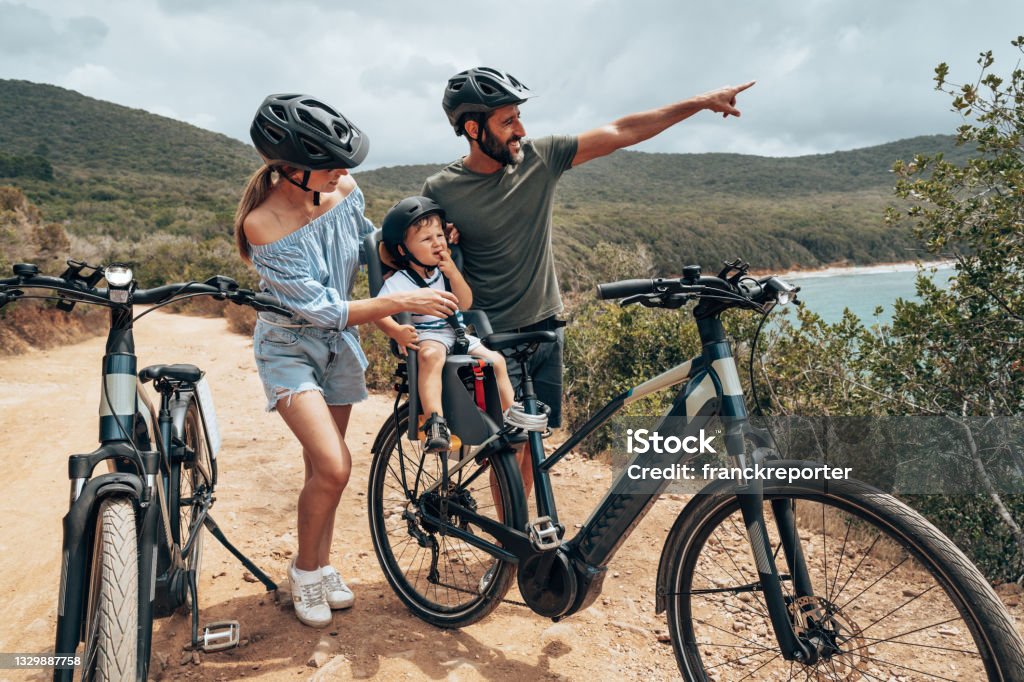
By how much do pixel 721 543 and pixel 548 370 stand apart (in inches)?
46.5

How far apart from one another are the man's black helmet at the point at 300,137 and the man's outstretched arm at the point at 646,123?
3.60 feet

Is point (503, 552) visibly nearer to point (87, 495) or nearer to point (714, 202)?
point (87, 495)

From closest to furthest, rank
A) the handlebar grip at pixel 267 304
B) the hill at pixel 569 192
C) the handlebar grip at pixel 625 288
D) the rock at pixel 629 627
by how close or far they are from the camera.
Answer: the handlebar grip at pixel 625 288 → the handlebar grip at pixel 267 304 → the rock at pixel 629 627 → the hill at pixel 569 192

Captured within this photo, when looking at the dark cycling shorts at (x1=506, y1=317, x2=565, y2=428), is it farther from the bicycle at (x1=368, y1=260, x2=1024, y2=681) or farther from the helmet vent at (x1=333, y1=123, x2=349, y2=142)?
the helmet vent at (x1=333, y1=123, x2=349, y2=142)

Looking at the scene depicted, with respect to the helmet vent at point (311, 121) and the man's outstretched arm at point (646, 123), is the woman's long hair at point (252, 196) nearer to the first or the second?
the helmet vent at point (311, 121)

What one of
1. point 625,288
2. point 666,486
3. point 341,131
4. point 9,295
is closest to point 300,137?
point 341,131

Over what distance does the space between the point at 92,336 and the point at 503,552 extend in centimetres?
1095

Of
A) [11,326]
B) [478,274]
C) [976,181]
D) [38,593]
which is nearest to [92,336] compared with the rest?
[11,326]

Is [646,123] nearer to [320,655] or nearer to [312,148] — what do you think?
[312,148]

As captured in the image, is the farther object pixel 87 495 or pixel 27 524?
pixel 27 524

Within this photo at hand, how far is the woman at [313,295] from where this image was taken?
2766 mm

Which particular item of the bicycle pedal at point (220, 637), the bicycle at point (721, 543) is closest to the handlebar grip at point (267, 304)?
the bicycle at point (721, 543)

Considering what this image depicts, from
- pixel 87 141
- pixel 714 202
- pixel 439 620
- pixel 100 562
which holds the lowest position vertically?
pixel 439 620

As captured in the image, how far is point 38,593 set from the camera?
11.4 feet
